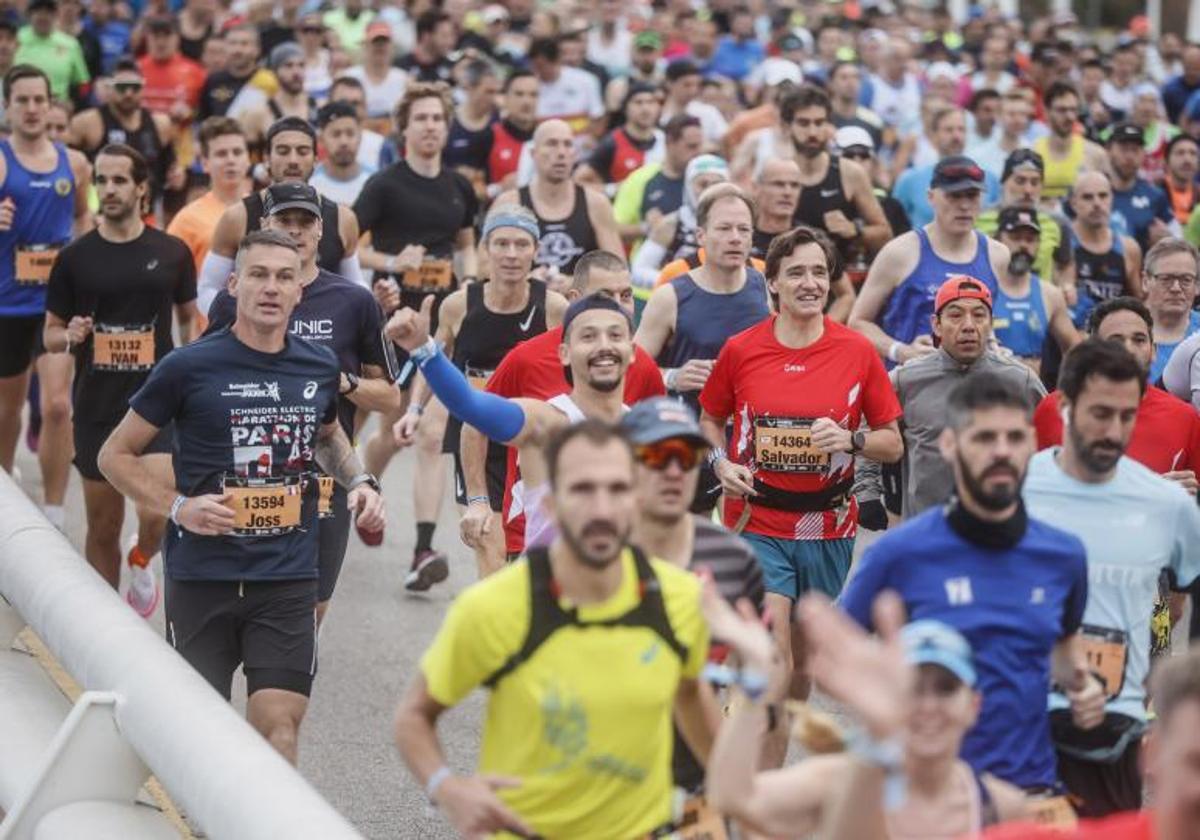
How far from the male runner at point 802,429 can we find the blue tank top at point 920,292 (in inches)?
69.3

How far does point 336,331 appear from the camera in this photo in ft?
30.2

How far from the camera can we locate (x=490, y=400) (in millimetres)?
7598

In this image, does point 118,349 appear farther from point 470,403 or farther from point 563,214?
point 470,403

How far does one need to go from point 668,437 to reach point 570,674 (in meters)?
0.94

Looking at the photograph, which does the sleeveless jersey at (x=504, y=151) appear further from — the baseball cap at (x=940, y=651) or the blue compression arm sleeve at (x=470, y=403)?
the baseball cap at (x=940, y=651)

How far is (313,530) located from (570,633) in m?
2.80

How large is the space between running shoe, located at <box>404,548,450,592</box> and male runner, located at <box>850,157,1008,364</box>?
7.77 ft

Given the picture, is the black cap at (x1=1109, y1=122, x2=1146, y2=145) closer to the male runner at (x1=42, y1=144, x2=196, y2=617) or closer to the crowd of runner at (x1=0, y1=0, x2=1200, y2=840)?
the crowd of runner at (x1=0, y1=0, x2=1200, y2=840)

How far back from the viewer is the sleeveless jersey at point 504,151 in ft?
56.3

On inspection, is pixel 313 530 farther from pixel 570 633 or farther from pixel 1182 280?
pixel 1182 280

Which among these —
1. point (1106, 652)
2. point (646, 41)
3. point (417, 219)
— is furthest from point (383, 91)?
point (1106, 652)

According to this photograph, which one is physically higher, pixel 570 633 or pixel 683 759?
A: pixel 570 633

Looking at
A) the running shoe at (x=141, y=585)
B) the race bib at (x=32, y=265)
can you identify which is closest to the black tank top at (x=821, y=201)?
the race bib at (x=32, y=265)

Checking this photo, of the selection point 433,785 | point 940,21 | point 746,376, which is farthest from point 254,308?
point 940,21
